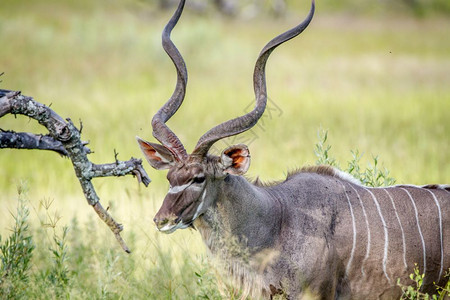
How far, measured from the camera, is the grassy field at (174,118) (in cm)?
639

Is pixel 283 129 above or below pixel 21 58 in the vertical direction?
below

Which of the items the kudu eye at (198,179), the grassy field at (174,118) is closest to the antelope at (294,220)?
the kudu eye at (198,179)

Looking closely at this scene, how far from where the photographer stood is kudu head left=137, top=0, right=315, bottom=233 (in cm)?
459

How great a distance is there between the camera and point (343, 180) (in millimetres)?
5406

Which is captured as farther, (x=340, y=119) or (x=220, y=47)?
(x=220, y=47)

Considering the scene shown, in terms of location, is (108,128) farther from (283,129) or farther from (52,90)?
(52,90)

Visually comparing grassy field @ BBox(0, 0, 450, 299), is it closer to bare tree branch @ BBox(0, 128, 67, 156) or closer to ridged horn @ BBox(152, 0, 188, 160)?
bare tree branch @ BBox(0, 128, 67, 156)

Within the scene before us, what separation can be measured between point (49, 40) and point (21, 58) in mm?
2386

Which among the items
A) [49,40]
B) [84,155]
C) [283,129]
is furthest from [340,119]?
[49,40]

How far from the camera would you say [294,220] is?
197 inches

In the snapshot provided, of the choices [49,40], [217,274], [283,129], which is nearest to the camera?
[217,274]

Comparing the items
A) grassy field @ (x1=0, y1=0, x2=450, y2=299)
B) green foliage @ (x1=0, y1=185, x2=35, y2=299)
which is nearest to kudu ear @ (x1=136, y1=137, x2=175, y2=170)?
grassy field @ (x1=0, y1=0, x2=450, y2=299)

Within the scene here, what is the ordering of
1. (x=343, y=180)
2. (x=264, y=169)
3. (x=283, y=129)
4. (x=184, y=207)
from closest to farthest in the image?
1. (x=184, y=207)
2. (x=343, y=180)
3. (x=264, y=169)
4. (x=283, y=129)

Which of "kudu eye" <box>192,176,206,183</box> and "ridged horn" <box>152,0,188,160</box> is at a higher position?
"ridged horn" <box>152,0,188,160</box>
